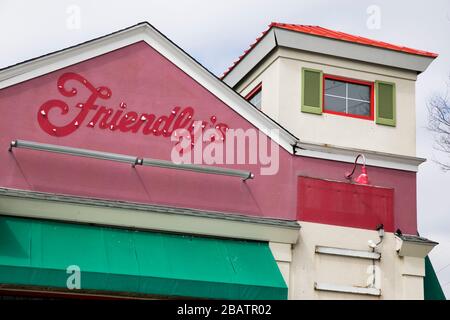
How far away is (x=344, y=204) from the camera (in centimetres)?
1844

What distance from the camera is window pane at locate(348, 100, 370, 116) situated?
771 inches

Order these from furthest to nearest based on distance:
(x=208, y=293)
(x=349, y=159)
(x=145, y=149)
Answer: (x=349, y=159) → (x=145, y=149) → (x=208, y=293)

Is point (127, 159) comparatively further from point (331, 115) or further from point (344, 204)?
point (331, 115)

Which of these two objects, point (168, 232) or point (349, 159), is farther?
point (349, 159)

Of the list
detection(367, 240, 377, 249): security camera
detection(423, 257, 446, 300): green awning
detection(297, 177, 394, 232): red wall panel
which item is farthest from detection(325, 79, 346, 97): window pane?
detection(423, 257, 446, 300): green awning

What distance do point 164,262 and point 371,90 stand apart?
23.0 feet

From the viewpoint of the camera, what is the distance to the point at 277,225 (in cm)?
1758

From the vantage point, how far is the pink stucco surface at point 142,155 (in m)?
16.4

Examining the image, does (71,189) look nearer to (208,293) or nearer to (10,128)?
(10,128)

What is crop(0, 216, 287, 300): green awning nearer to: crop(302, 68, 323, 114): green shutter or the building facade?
the building facade

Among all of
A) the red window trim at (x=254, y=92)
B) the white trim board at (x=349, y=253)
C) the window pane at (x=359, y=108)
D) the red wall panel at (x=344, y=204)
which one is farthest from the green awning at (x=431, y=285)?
the red window trim at (x=254, y=92)

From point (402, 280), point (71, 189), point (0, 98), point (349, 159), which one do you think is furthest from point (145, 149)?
point (402, 280)

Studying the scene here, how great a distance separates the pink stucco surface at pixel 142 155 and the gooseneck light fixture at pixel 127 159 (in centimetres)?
15

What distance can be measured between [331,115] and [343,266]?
11.8ft
